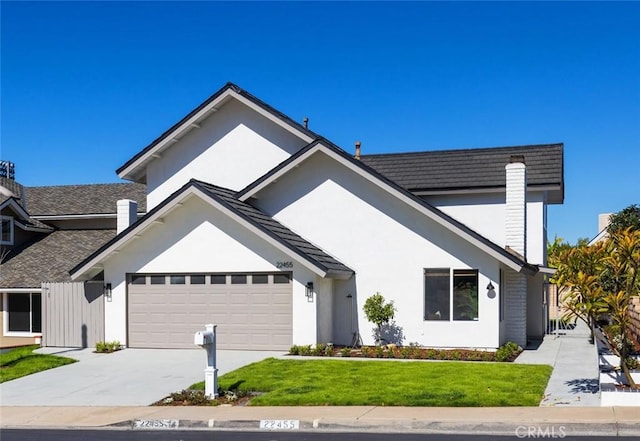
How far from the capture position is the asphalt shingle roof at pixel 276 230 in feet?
69.3

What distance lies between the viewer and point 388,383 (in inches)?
619

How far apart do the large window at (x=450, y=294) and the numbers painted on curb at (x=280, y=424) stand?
10.4 metres

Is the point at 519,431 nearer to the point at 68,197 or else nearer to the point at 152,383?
the point at 152,383

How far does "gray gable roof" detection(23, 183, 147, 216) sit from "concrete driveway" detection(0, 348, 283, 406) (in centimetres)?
1161

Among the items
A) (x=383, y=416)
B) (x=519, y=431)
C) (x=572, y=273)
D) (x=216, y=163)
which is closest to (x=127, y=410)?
(x=383, y=416)

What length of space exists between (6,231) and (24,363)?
41.3 feet

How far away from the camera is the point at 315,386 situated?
15391 mm

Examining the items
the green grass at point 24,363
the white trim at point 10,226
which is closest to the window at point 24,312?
the white trim at point 10,226

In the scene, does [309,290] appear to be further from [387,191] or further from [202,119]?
[202,119]

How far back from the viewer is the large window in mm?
21766

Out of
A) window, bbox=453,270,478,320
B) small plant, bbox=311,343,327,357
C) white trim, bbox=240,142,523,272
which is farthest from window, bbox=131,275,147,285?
window, bbox=453,270,478,320

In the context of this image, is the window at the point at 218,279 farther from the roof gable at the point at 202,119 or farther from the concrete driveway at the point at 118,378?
the roof gable at the point at 202,119

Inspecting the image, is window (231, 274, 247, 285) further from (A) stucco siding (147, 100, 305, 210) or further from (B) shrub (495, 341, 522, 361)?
(B) shrub (495, 341, 522, 361)

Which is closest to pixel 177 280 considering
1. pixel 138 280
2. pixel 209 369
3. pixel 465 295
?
pixel 138 280
